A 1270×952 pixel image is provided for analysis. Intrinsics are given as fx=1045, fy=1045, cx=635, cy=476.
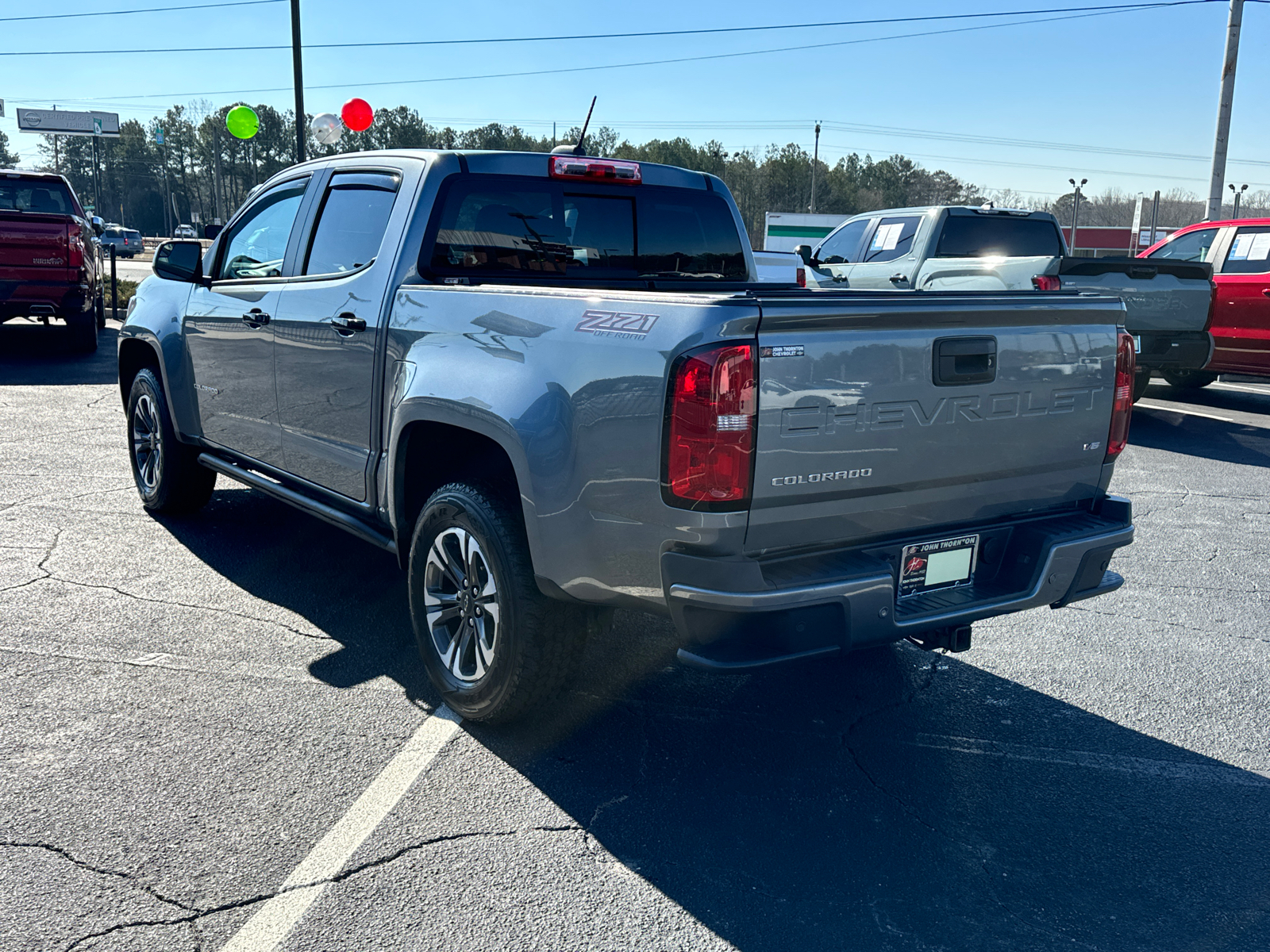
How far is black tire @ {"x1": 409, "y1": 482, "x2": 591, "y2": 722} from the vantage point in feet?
11.3

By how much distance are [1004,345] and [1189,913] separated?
5.52ft

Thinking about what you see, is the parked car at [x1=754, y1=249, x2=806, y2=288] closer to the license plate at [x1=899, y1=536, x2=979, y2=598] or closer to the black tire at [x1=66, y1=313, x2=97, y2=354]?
the black tire at [x1=66, y1=313, x2=97, y2=354]

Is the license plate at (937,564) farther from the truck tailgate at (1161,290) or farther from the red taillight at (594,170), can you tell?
the truck tailgate at (1161,290)

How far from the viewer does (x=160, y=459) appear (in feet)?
20.8

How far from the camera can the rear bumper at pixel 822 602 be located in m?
2.91

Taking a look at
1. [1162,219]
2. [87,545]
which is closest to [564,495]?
[87,545]

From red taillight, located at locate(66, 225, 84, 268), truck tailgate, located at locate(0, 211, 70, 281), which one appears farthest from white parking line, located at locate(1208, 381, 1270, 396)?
truck tailgate, located at locate(0, 211, 70, 281)

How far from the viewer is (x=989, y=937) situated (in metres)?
2.62

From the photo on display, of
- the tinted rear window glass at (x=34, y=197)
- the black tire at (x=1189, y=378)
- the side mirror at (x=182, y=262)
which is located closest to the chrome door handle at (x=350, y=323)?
the side mirror at (x=182, y=262)

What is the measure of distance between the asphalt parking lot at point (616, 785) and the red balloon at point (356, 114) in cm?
1118

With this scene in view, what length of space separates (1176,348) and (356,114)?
11312 mm

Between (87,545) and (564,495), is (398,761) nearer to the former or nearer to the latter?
(564,495)

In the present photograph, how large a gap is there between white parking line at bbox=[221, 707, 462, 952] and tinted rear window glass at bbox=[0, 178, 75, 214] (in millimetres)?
13942

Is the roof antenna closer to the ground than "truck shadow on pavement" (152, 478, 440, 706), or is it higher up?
higher up
